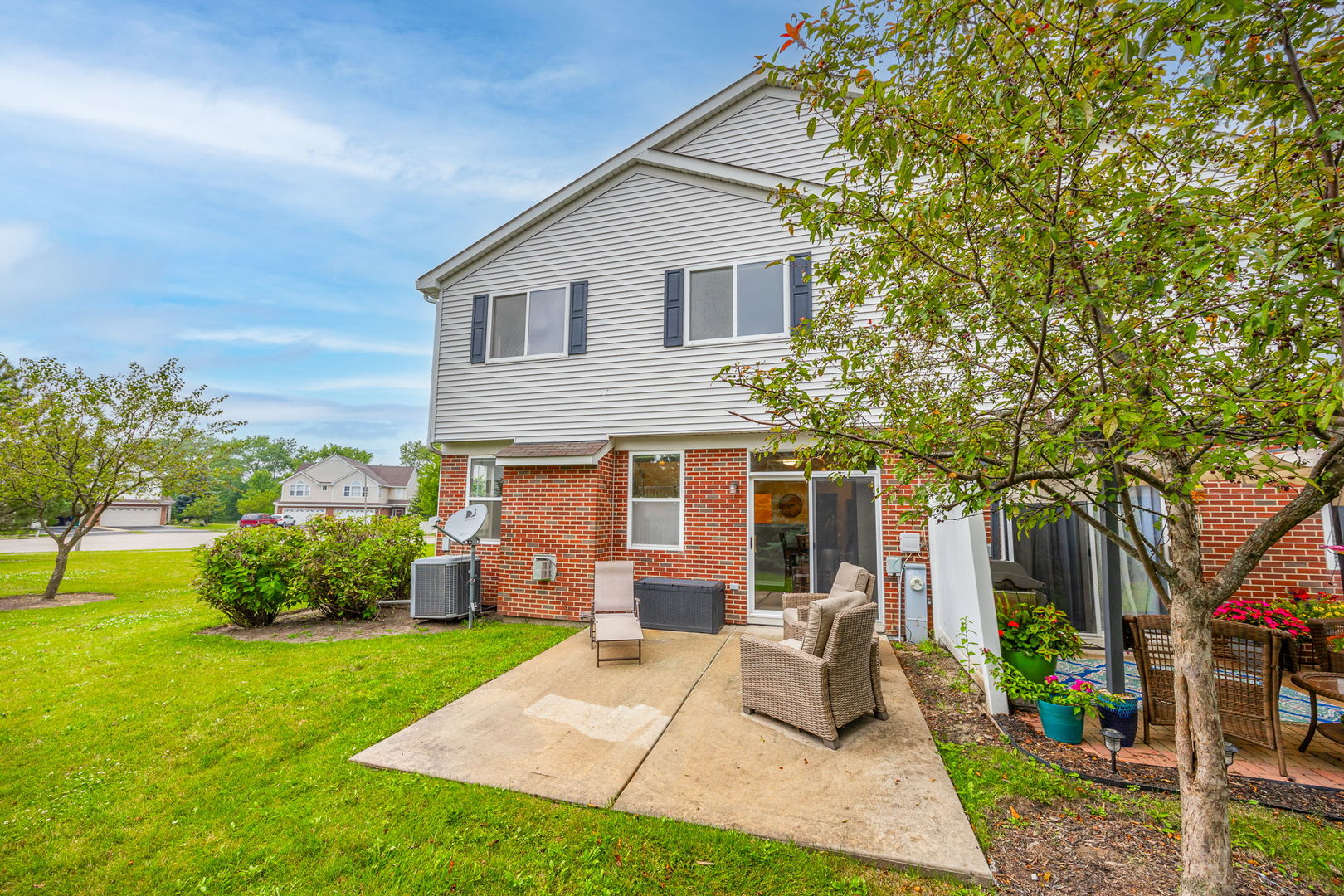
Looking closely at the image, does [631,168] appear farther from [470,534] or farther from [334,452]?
[334,452]

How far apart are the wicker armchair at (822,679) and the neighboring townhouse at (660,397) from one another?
10.3ft

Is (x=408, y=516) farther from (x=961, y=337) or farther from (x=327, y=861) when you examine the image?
(x=961, y=337)

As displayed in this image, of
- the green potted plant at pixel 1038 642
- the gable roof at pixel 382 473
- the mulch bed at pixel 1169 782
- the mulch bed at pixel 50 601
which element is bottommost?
the mulch bed at pixel 50 601

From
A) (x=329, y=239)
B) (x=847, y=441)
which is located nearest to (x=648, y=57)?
(x=847, y=441)

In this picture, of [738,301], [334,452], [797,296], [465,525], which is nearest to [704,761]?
[465,525]

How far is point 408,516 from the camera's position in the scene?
10.4m

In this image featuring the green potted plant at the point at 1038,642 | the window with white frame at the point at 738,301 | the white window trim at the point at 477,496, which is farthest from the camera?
the white window trim at the point at 477,496

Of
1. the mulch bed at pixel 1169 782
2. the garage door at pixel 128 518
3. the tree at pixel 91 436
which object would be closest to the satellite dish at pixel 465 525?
the mulch bed at pixel 1169 782

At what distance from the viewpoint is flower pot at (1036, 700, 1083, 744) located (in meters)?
3.99

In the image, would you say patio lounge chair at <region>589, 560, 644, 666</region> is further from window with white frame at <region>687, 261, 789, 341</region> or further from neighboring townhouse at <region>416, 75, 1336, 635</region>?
window with white frame at <region>687, 261, 789, 341</region>

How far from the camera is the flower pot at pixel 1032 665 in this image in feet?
15.1

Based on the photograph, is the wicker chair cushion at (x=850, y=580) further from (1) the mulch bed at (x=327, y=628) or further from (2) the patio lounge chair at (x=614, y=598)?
(1) the mulch bed at (x=327, y=628)

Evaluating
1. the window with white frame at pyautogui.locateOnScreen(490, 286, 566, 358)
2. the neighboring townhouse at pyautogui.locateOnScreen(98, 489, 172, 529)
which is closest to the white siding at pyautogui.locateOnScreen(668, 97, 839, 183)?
A: the window with white frame at pyautogui.locateOnScreen(490, 286, 566, 358)

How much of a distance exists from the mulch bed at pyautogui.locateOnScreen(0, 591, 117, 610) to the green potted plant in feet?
54.0
